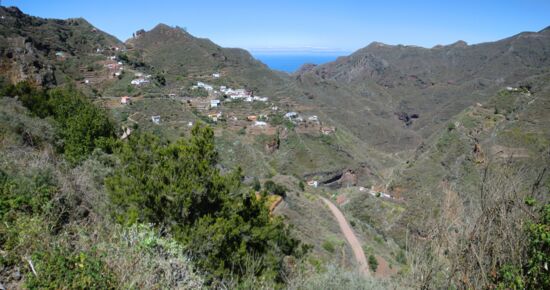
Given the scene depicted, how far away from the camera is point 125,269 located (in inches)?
150

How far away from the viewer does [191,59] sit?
72875 millimetres

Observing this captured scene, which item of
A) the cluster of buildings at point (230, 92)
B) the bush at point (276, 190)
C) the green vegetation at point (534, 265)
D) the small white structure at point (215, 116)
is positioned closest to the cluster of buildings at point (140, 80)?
the cluster of buildings at point (230, 92)

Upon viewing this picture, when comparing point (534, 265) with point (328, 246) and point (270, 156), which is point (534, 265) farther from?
point (270, 156)

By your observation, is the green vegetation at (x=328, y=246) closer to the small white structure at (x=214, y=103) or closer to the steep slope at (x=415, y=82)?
the small white structure at (x=214, y=103)

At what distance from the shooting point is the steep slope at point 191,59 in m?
69.4

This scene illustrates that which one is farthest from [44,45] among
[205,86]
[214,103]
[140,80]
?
[214,103]

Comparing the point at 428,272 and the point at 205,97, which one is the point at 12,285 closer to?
the point at 428,272

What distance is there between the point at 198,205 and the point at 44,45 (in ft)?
174

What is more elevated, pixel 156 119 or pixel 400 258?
pixel 156 119

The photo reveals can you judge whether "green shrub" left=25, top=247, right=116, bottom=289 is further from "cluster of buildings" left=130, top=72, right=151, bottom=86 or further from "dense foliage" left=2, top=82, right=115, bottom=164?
"cluster of buildings" left=130, top=72, right=151, bottom=86

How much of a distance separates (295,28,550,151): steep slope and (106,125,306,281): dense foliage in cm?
7153

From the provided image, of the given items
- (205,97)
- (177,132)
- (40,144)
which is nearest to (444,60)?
(205,97)

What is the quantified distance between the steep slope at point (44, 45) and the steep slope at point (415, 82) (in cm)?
5226

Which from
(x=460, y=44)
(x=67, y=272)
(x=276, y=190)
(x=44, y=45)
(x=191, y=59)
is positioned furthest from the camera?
(x=460, y=44)
